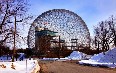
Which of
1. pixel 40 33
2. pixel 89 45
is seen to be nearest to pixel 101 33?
pixel 89 45

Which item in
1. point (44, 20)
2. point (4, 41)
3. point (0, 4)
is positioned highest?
point (44, 20)

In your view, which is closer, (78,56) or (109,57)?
(109,57)

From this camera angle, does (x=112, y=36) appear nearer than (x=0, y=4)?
No

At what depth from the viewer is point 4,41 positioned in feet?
97.9

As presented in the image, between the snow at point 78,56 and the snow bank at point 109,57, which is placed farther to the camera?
the snow at point 78,56

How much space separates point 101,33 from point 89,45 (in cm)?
1735

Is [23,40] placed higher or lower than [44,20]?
lower

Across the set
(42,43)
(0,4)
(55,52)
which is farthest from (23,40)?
(55,52)

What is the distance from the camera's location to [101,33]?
3777 inches

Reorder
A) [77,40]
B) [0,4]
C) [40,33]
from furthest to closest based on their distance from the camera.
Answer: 1. [40,33]
2. [77,40]
3. [0,4]

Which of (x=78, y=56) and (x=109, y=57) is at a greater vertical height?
(x=78, y=56)

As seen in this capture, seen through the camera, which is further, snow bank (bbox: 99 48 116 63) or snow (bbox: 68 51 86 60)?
snow (bbox: 68 51 86 60)

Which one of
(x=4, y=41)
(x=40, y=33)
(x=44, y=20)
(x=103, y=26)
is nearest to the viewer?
(x=4, y=41)

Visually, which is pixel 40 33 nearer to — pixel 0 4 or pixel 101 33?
pixel 101 33
